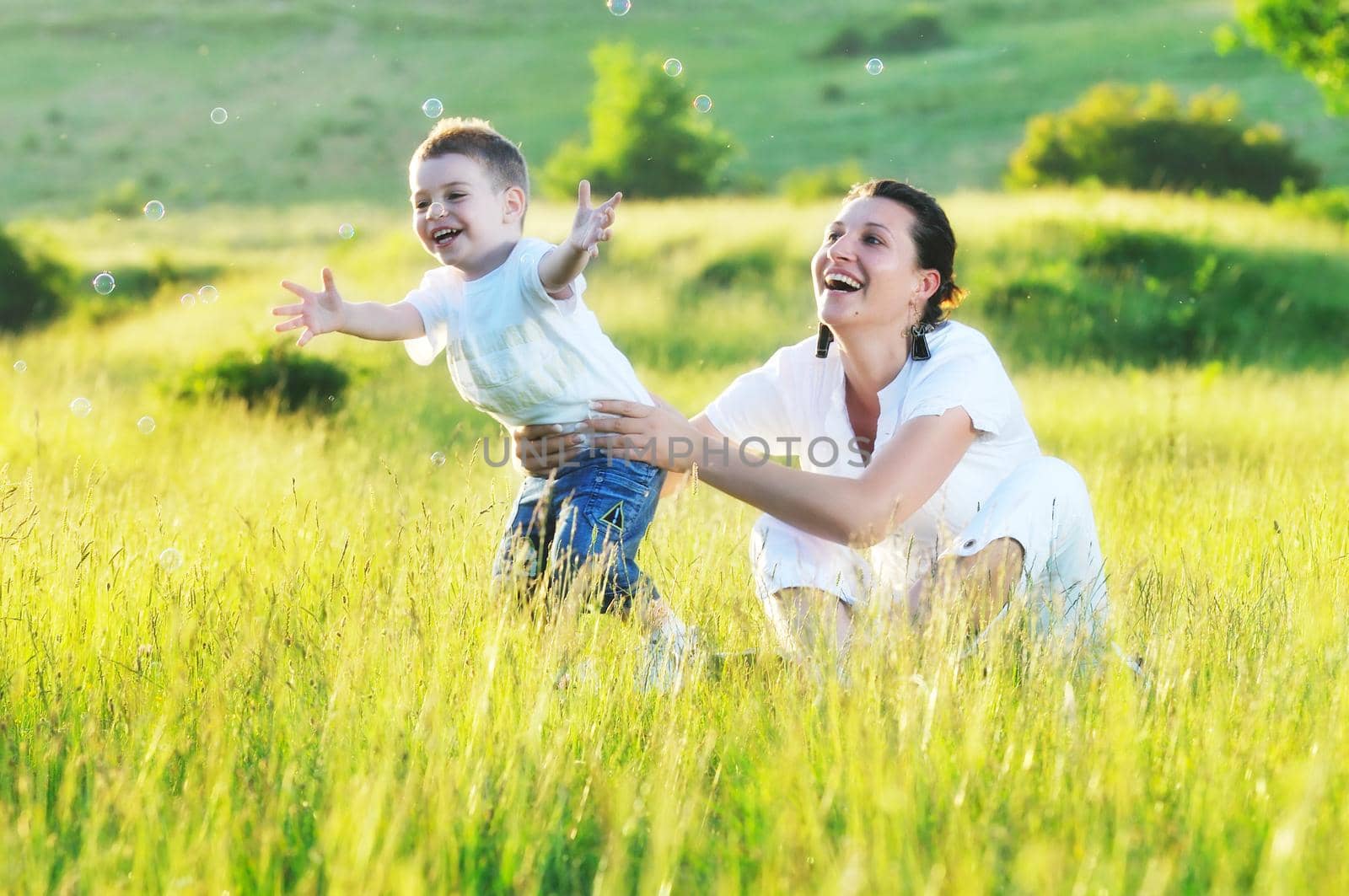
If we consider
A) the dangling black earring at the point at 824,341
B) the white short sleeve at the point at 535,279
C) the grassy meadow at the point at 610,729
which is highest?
the white short sleeve at the point at 535,279

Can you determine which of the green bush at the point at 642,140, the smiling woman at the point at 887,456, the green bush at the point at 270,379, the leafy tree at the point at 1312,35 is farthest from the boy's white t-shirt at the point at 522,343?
the green bush at the point at 642,140

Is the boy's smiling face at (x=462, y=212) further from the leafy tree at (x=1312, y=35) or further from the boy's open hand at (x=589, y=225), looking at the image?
the leafy tree at (x=1312, y=35)

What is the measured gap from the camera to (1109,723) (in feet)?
10.2

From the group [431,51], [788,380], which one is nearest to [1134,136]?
[788,380]

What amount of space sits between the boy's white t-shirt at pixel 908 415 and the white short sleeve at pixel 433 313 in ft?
3.14

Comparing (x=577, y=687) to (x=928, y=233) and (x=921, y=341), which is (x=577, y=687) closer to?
(x=921, y=341)

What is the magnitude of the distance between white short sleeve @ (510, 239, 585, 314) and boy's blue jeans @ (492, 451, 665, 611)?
49 cm

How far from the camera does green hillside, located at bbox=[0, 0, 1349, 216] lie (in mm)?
45500

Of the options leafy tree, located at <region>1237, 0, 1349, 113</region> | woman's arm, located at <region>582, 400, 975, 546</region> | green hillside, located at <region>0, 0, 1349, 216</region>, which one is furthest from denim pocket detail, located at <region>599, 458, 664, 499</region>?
green hillside, located at <region>0, 0, 1349, 216</region>

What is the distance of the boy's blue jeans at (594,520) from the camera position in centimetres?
414

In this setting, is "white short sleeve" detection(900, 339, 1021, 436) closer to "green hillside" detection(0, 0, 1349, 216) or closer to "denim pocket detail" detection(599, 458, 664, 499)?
"denim pocket detail" detection(599, 458, 664, 499)

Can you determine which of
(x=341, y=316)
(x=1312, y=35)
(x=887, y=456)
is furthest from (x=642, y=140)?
(x=887, y=456)

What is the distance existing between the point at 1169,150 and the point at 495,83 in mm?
33827

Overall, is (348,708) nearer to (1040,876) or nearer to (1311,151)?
(1040,876)
